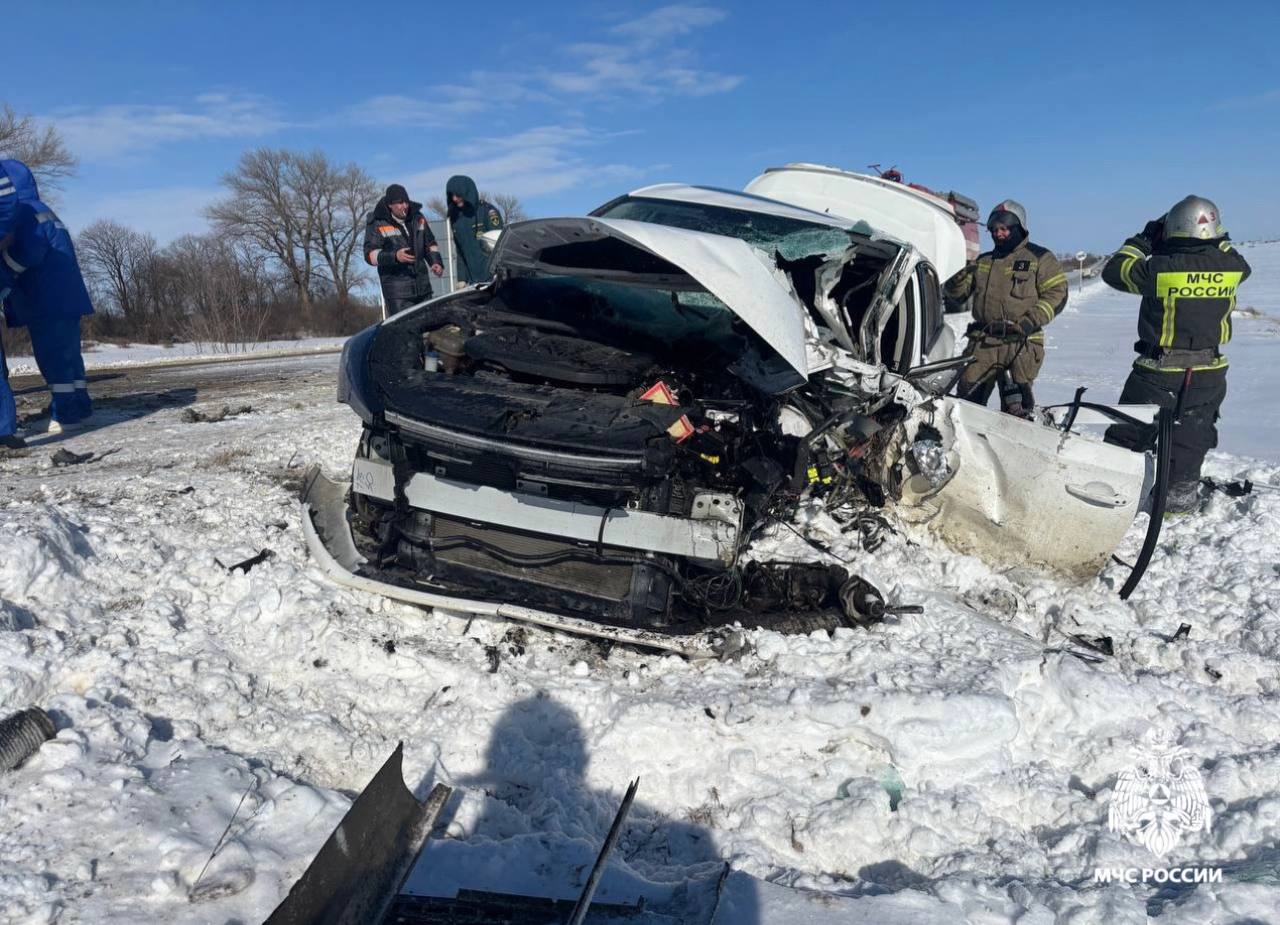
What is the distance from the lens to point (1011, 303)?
577 cm

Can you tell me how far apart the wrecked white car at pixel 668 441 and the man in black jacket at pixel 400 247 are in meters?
3.13

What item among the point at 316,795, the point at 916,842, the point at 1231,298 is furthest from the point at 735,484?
the point at 1231,298

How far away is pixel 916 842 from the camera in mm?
2285

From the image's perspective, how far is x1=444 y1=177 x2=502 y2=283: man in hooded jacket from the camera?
762 cm

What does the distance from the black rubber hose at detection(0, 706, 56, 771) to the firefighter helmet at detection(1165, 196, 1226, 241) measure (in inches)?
226

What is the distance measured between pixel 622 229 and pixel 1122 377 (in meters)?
8.77

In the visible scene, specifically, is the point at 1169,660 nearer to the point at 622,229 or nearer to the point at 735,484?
the point at 735,484

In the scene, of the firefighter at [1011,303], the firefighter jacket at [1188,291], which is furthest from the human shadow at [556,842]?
the firefighter at [1011,303]

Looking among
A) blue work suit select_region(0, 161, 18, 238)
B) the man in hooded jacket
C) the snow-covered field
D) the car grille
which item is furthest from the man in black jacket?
the car grille

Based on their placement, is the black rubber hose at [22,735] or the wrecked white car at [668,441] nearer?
the black rubber hose at [22,735]

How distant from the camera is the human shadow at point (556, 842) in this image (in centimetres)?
195

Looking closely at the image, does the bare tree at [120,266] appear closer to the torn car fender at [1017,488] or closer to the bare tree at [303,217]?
the bare tree at [303,217]

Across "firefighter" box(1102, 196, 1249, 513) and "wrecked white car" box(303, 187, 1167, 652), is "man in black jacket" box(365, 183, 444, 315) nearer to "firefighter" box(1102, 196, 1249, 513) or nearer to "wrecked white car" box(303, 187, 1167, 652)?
"wrecked white car" box(303, 187, 1167, 652)

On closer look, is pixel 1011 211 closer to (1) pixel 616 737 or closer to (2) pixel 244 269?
(1) pixel 616 737
